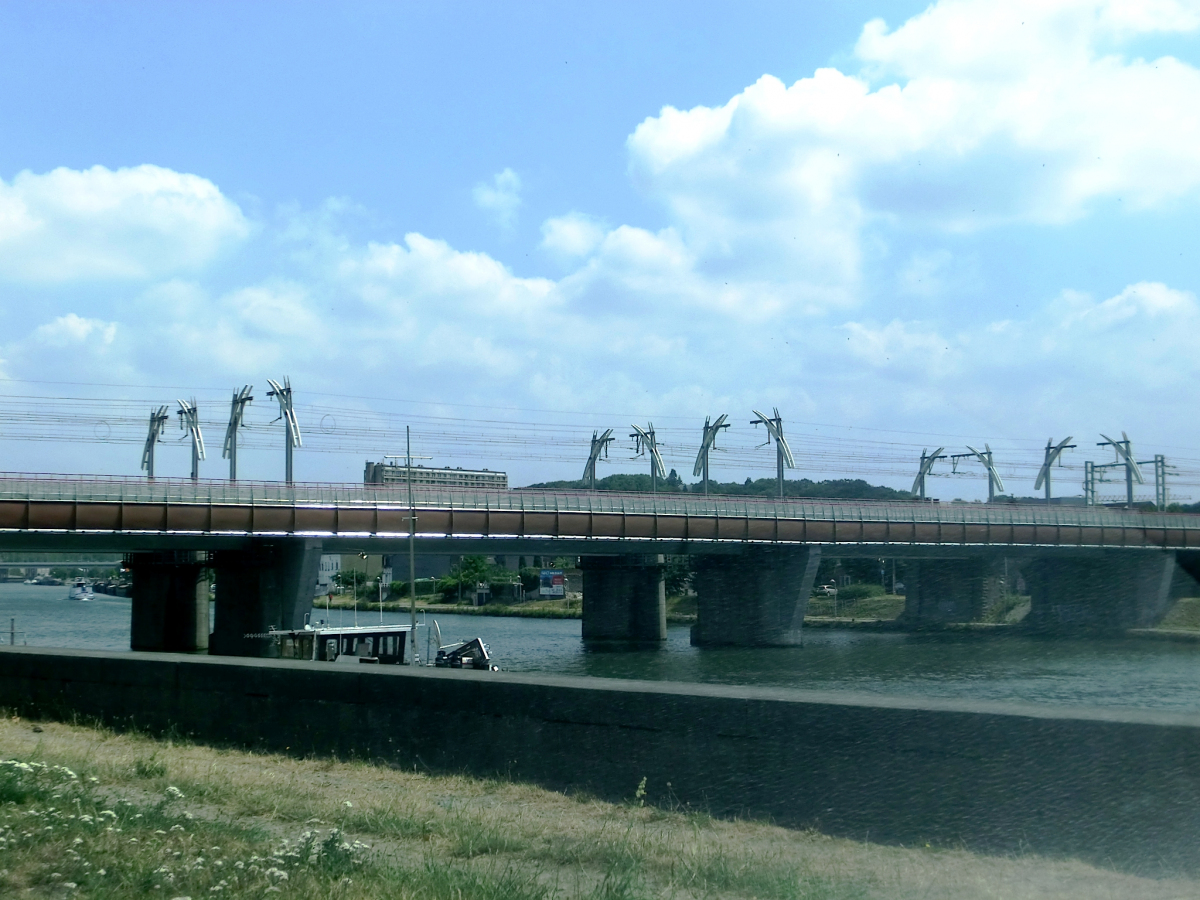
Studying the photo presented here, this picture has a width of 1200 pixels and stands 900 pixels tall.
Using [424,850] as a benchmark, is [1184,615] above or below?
below

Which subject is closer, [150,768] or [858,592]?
[150,768]

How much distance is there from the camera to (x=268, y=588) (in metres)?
67.2

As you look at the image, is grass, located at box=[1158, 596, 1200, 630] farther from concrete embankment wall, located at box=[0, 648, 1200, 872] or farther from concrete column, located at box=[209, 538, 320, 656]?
concrete embankment wall, located at box=[0, 648, 1200, 872]

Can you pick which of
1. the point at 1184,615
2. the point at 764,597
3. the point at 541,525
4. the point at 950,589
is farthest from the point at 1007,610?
the point at 541,525

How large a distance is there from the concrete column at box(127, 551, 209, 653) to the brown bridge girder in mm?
16109

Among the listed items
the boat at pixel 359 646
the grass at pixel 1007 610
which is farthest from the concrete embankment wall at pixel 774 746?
the grass at pixel 1007 610

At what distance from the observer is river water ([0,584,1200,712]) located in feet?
154

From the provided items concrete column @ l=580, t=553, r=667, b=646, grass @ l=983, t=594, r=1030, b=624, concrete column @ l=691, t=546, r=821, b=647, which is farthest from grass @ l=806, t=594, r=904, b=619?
concrete column @ l=691, t=546, r=821, b=647

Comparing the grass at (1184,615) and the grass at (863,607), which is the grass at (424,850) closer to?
the grass at (1184,615)

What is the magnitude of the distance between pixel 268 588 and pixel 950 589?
2286 inches

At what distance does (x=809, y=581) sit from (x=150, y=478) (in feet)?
144

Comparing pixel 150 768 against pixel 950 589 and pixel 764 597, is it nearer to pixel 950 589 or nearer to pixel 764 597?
pixel 764 597

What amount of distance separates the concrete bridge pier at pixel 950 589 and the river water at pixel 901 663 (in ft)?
22.4

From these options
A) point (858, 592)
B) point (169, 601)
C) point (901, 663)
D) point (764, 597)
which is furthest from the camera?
point (858, 592)
